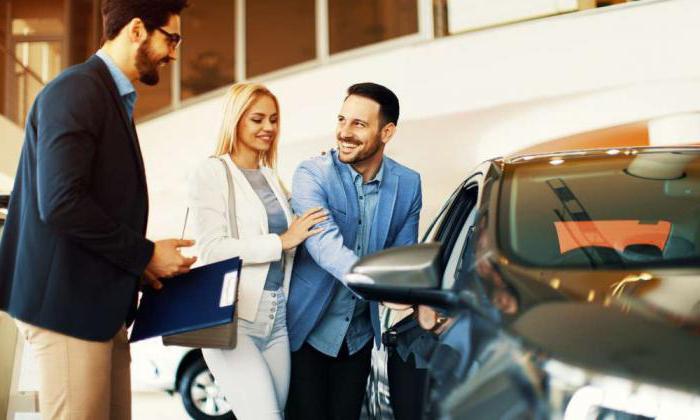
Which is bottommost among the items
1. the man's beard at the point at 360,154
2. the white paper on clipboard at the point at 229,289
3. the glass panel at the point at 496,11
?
the white paper on clipboard at the point at 229,289

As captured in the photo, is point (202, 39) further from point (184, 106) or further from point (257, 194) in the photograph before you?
point (257, 194)

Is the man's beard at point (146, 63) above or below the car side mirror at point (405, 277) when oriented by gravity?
above

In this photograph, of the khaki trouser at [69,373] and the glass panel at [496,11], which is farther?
the glass panel at [496,11]

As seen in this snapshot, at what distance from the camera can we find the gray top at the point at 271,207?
3057 millimetres

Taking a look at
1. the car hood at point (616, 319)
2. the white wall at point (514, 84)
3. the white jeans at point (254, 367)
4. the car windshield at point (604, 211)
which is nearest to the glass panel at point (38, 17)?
the white wall at point (514, 84)

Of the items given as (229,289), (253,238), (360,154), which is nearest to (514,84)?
(360,154)

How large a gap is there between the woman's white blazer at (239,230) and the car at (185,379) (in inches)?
151

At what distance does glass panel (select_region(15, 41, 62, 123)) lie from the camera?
486 inches

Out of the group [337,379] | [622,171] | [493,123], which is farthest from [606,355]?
[493,123]

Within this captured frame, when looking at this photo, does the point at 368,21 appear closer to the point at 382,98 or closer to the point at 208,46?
the point at 208,46

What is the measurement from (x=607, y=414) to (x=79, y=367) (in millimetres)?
1262

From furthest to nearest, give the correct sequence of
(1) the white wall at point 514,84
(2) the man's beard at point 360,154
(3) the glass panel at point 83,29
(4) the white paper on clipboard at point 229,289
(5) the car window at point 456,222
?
(3) the glass panel at point 83,29
(1) the white wall at point 514,84
(2) the man's beard at point 360,154
(5) the car window at point 456,222
(4) the white paper on clipboard at point 229,289

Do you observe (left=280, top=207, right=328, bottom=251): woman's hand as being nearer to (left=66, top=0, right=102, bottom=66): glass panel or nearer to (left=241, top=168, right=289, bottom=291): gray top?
(left=241, top=168, right=289, bottom=291): gray top

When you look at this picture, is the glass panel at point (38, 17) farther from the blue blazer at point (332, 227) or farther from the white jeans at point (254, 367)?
the white jeans at point (254, 367)
